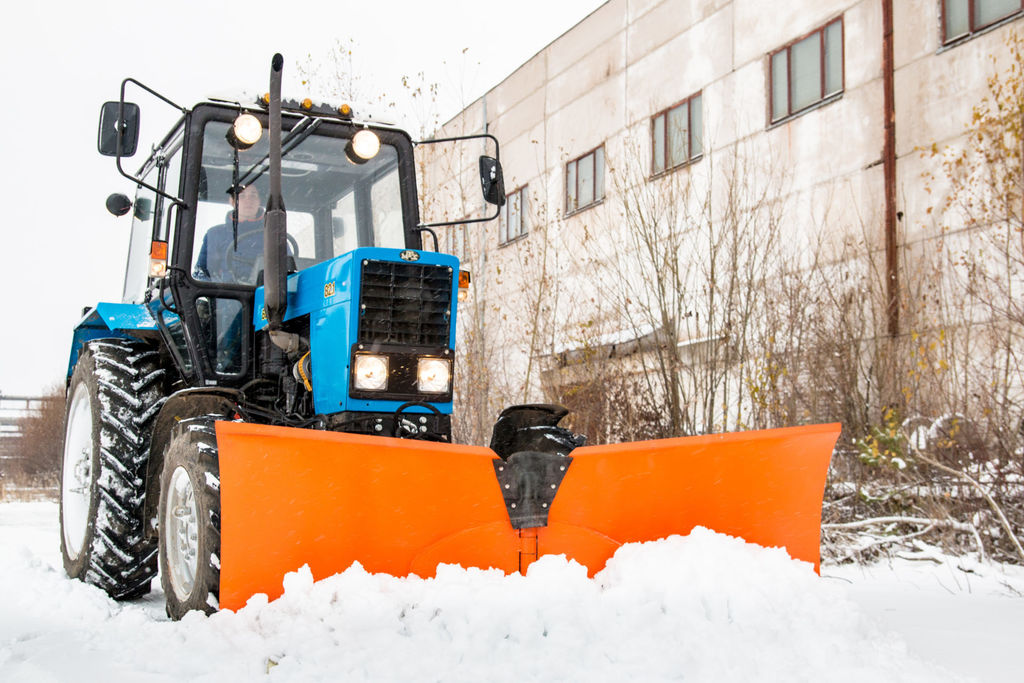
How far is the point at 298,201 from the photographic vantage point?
15.2 ft

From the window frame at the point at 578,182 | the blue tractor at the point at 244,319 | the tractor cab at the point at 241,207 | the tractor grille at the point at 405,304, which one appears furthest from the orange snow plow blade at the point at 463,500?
the window frame at the point at 578,182

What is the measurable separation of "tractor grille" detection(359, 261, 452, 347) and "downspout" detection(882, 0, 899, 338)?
679 centimetres

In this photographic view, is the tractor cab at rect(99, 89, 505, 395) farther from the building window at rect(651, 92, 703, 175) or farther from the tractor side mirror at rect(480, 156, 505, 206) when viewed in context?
the building window at rect(651, 92, 703, 175)

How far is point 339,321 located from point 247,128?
957 mm

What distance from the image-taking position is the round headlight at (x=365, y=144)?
4512 millimetres

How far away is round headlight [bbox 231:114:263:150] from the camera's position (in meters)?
4.09

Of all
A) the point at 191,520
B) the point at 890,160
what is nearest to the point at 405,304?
the point at 191,520

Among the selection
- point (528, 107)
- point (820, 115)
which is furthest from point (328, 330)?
point (528, 107)

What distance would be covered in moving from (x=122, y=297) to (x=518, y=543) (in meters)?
3.63

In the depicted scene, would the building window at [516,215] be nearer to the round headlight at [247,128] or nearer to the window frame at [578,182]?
the window frame at [578,182]

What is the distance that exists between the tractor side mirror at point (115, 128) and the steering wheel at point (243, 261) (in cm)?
60

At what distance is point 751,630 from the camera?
2.88 meters

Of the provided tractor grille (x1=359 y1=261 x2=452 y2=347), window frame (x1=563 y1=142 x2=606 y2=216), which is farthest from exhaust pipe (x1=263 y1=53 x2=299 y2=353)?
window frame (x1=563 y1=142 x2=606 y2=216)

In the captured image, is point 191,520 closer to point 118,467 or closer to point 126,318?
point 118,467
